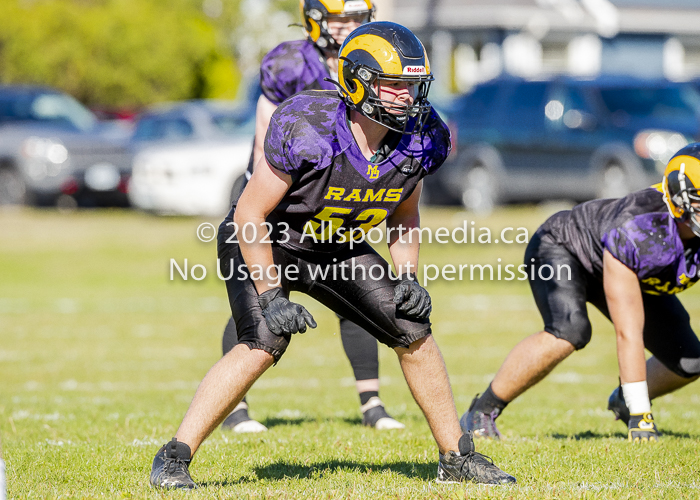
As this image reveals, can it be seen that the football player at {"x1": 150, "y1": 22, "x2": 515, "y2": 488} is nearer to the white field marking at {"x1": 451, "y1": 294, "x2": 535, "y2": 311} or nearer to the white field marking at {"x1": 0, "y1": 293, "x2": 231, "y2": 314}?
the white field marking at {"x1": 0, "y1": 293, "x2": 231, "y2": 314}

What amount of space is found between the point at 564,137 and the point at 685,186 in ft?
35.0

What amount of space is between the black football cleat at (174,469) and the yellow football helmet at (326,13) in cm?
238

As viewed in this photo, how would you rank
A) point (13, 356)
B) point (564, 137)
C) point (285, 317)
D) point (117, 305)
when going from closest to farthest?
point (285, 317), point (13, 356), point (117, 305), point (564, 137)

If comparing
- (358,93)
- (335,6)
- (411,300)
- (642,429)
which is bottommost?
(642,429)

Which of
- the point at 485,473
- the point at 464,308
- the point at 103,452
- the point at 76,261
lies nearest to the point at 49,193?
the point at 76,261

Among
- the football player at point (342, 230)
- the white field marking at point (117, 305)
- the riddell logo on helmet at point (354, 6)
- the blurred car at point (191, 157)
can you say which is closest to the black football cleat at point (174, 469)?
the football player at point (342, 230)

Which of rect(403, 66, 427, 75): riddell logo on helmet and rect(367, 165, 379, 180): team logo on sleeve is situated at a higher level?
rect(403, 66, 427, 75): riddell logo on helmet

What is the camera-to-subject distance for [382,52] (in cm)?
388

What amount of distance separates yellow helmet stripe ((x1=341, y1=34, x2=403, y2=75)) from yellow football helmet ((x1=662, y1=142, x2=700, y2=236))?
61.8 inches

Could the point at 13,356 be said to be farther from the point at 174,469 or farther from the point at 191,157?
the point at 191,157

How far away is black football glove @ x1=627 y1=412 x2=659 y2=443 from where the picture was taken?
192 inches

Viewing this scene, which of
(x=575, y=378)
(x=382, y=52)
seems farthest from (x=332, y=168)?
(x=575, y=378)

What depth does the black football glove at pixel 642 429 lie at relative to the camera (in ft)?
16.0

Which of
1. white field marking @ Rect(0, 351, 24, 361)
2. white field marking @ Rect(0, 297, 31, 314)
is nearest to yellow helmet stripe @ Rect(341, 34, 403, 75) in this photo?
white field marking @ Rect(0, 351, 24, 361)
